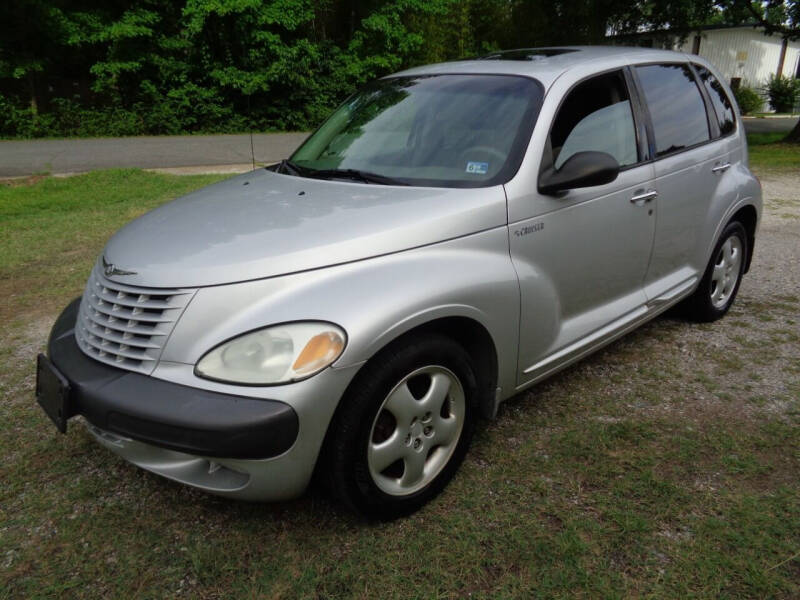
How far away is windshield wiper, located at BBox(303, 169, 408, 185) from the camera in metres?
2.95

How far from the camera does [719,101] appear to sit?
4340 millimetres

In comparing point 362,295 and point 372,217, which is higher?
point 372,217

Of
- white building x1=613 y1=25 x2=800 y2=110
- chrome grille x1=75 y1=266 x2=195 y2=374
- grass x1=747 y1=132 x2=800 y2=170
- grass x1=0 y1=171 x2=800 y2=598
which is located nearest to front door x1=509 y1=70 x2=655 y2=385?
grass x1=0 y1=171 x2=800 y2=598

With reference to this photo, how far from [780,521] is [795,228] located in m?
6.10

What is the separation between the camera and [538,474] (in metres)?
2.83

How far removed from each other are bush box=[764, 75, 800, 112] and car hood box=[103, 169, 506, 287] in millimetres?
37009

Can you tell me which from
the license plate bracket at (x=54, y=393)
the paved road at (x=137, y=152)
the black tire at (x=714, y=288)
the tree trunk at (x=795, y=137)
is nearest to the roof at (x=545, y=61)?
the black tire at (x=714, y=288)

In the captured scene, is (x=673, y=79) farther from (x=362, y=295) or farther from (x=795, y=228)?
(x=795, y=228)

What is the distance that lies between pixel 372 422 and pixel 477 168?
123 cm

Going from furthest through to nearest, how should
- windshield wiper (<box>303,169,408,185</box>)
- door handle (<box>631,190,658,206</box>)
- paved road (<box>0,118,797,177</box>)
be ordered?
paved road (<box>0,118,797,177</box>) < door handle (<box>631,190,658,206</box>) < windshield wiper (<box>303,169,408,185</box>)

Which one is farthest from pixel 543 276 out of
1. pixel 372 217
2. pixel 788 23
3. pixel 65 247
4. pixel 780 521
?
pixel 788 23

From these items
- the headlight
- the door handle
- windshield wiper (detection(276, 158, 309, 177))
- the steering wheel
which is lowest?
the headlight

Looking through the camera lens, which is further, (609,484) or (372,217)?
(609,484)

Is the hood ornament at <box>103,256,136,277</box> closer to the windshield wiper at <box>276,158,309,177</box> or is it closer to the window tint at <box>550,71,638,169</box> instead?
the windshield wiper at <box>276,158,309,177</box>
